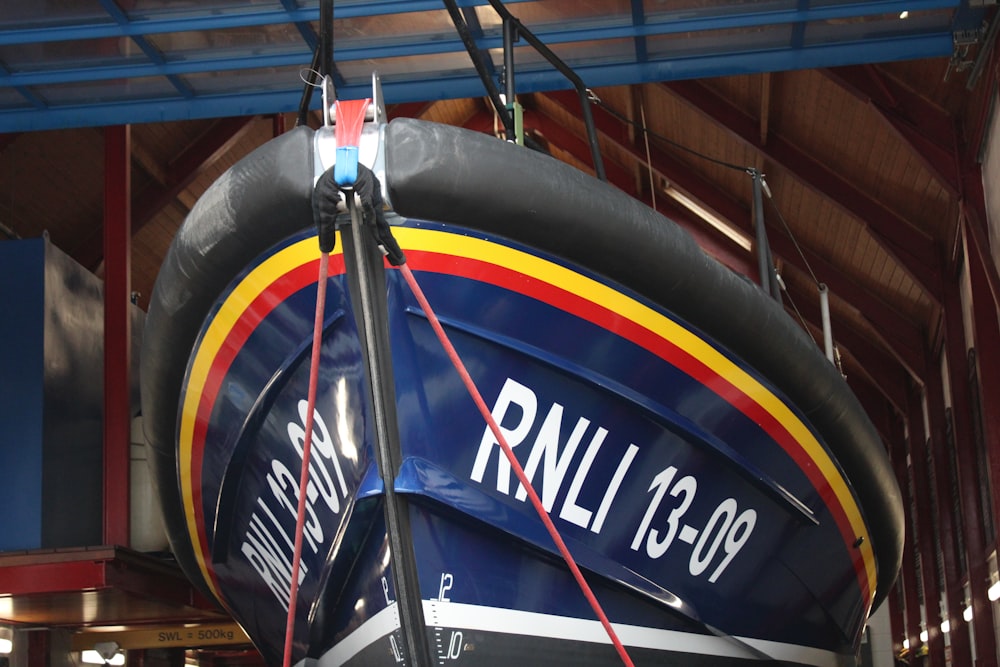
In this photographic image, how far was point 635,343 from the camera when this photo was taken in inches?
137

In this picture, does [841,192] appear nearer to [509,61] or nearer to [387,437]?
[509,61]

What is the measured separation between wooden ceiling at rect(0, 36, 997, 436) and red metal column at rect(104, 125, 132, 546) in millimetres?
923

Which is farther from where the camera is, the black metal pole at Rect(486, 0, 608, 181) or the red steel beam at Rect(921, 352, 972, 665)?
the red steel beam at Rect(921, 352, 972, 665)

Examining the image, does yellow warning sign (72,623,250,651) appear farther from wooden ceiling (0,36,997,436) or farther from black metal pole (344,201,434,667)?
black metal pole (344,201,434,667)

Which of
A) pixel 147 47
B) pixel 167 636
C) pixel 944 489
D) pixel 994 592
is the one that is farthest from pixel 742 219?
pixel 147 47

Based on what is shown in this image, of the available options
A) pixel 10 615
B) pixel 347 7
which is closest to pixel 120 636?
pixel 10 615

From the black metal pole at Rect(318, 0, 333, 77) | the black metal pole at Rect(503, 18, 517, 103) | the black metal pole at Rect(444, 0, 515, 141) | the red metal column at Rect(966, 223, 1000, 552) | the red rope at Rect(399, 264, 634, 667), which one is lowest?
the red rope at Rect(399, 264, 634, 667)

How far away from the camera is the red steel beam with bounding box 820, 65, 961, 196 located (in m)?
8.39

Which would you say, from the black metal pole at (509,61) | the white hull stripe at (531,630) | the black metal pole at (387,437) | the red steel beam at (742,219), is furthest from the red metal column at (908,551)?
the black metal pole at (387,437)

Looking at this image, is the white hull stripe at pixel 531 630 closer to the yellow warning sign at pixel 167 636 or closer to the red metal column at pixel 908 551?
the yellow warning sign at pixel 167 636

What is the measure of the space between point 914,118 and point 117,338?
6088 mm

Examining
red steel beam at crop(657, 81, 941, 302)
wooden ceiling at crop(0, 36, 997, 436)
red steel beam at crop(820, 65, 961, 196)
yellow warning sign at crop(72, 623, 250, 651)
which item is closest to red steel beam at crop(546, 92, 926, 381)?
wooden ceiling at crop(0, 36, 997, 436)

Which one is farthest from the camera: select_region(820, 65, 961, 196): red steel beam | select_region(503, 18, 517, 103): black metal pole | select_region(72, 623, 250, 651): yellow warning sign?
select_region(72, 623, 250, 651): yellow warning sign

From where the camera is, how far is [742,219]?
12.6 m
